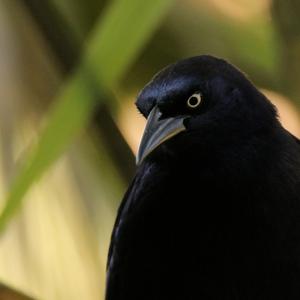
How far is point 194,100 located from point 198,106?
1cm

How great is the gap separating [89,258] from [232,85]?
1.09 feet

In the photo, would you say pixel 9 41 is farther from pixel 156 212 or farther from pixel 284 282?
pixel 284 282

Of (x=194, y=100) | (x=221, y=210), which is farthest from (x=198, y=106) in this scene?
(x=221, y=210)

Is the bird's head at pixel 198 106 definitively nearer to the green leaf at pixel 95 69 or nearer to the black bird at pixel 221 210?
the black bird at pixel 221 210

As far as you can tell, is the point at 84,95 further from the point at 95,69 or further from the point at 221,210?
the point at 221,210

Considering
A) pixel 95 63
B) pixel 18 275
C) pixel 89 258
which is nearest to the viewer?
pixel 95 63

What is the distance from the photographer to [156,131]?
2.87ft

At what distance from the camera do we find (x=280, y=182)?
104 centimetres

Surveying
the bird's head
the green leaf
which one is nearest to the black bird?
the bird's head

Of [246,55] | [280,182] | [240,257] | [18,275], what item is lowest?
[18,275]

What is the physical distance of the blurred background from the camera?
0.72 meters

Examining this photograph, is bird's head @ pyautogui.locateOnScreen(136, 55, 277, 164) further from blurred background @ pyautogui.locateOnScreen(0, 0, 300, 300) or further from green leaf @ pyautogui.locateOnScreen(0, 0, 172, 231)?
green leaf @ pyautogui.locateOnScreen(0, 0, 172, 231)

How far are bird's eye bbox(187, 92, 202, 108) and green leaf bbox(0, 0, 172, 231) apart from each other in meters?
0.22

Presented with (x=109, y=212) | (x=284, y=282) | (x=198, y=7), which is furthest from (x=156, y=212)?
(x=198, y=7)
